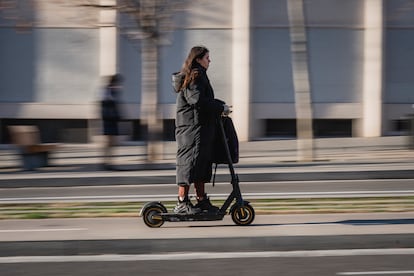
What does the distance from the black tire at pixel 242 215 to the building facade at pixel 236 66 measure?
13.8 meters

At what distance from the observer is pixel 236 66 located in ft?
73.0

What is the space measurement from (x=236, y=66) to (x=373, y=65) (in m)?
3.92

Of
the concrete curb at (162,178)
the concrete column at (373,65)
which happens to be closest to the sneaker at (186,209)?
the concrete curb at (162,178)

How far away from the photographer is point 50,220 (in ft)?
29.9

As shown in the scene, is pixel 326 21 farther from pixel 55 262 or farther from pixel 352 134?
pixel 55 262

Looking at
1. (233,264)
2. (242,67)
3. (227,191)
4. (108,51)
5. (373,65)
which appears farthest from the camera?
(373,65)

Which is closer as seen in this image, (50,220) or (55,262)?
(55,262)

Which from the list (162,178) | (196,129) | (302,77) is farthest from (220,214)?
(302,77)

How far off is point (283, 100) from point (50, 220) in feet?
47.0

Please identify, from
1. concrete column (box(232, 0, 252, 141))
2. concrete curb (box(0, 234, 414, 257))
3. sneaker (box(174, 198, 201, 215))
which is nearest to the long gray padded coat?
sneaker (box(174, 198, 201, 215))

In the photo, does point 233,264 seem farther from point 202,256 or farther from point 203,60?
point 203,60

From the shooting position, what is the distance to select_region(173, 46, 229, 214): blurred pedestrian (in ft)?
26.6

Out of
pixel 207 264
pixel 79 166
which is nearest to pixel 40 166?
pixel 79 166

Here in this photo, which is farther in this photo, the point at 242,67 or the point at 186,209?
the point at 242,67
